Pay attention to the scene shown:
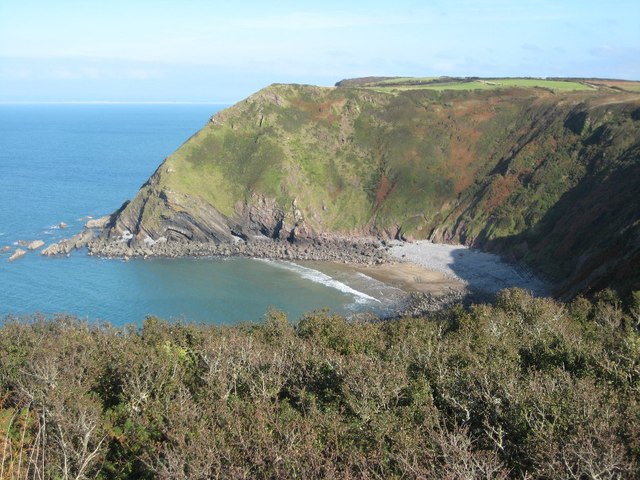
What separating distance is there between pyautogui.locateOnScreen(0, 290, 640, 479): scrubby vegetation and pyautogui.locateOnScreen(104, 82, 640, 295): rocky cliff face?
162 feet

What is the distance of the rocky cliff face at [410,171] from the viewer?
85.9 meters

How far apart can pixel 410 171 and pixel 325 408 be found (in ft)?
290

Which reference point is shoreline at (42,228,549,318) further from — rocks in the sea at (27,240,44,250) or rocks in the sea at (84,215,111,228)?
rocks in the sea at (27,240,44,250)

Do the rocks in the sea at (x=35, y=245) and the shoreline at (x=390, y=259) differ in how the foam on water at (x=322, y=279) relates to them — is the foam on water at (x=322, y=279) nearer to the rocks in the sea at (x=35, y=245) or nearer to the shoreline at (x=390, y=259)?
the shoreline at (x=390, y=259)

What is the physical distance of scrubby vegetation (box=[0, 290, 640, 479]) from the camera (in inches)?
693

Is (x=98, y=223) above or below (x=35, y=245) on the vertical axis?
above

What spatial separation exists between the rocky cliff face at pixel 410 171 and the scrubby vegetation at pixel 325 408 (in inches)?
1943

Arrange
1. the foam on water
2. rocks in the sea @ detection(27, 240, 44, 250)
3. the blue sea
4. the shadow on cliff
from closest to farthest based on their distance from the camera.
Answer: the shadow on cliff < the blue sea < the foam on water < rocks in the sea @ detection(27, 240, 44, 250)

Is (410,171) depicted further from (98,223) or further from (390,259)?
(98,223)

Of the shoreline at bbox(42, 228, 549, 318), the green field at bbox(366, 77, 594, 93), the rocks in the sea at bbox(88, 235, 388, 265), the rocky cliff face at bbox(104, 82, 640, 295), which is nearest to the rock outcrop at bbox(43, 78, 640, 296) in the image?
the rocky cliff face at bbox(104, 82, 640, 295)

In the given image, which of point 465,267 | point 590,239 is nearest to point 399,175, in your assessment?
point 465,267

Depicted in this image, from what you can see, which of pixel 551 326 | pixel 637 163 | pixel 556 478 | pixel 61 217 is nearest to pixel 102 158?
pixel 61 217

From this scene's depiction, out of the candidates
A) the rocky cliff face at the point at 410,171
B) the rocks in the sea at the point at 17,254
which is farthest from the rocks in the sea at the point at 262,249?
the rocks in the sea at the point at 17,254

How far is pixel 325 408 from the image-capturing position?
23.9 meters
